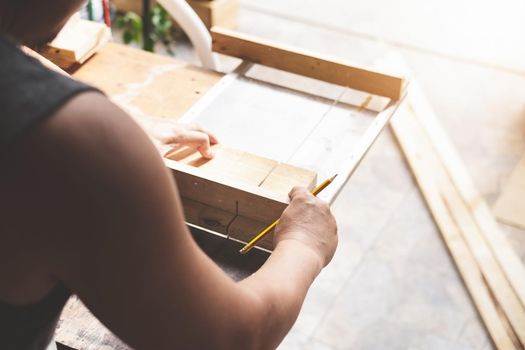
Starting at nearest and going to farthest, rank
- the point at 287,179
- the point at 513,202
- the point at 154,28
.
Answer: the point at 287,179 < the point at 513,202 < the point at 154,28

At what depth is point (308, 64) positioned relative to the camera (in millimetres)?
1740

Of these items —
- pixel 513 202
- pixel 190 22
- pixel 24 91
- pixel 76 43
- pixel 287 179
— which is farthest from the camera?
pixel 513 202

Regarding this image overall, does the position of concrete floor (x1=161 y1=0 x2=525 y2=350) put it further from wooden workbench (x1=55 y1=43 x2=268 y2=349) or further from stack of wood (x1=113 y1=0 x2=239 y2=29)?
wooden workbench (x1=55 y1=43 x2=268 y2=349)

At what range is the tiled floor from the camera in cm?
244

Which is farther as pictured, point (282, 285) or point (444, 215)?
point (444, 215)

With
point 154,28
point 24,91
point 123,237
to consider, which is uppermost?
point 24,91

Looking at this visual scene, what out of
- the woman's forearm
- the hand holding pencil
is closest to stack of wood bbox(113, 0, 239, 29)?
the hand holding pencil

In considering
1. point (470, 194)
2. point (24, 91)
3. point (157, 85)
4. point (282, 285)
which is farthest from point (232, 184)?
point (470, 194)

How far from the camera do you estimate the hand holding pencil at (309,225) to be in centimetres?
110

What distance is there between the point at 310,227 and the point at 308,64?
28.5 inches

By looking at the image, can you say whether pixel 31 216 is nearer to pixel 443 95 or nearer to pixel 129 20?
pixel 443 95

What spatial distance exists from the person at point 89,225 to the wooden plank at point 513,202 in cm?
213

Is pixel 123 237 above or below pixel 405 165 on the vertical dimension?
above

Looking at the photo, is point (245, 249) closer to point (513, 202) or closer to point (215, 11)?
point (513, 202)
